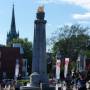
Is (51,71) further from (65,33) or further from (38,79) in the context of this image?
(38,79)

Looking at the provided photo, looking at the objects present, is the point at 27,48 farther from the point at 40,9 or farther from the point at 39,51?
the point at 39,51

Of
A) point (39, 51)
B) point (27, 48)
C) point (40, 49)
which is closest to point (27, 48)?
point (27, 48)

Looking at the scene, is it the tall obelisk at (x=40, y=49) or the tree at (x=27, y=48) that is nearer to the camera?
the tall obelisk at (x=40, y=49)

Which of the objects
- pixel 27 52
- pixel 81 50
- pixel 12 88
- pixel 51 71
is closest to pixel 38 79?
pixel 12 88

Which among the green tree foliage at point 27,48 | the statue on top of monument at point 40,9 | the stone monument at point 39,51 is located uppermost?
the green tree foliage at point 27,48

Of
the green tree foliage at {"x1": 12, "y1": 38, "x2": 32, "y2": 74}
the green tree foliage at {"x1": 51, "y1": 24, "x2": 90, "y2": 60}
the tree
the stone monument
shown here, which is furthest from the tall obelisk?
the green tree foliage at {"x1": 12, "y1": 38, "x2": 32, "y2": 74}

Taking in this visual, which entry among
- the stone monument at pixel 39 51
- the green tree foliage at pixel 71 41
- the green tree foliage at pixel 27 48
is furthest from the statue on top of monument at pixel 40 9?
the green tree foliage at pixel 27 48

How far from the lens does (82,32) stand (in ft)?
318

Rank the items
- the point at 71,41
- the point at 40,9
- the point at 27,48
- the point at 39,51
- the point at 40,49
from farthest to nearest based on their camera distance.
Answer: the point at 27,48, the point at 71,41, the point at 40,9, the point at 40,49, the point at 39,51

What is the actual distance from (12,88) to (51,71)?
60.2 meters

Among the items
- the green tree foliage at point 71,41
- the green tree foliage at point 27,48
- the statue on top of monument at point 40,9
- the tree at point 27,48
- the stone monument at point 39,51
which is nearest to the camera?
the stone monument at point 39,51

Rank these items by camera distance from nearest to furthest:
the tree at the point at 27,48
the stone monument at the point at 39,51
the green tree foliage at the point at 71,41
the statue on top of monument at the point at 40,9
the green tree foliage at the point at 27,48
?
the stone monument at the point at 39,51, the statue on top of monument at the point at 40,9, the green tree foliage at the point at 71,41, the tree at the point at 27,48, the green tree foliage at the point at 27,48

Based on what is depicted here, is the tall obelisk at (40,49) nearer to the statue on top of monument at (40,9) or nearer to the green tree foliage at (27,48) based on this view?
the statue on top of monument at (40,9)

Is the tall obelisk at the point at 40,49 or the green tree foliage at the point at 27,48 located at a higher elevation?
the green tree foliage at the point at 27,48
